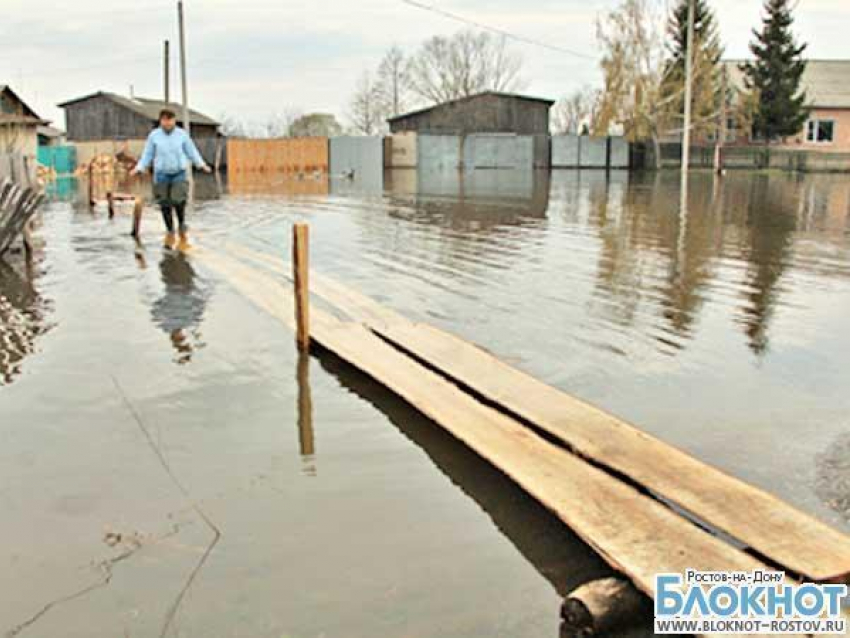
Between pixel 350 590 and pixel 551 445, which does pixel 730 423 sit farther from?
pixel 350 590

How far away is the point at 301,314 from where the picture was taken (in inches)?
254

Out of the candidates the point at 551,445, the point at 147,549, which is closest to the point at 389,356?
the point at 551,445

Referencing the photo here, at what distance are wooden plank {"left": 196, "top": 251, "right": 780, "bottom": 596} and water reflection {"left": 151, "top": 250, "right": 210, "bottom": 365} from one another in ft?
4.35

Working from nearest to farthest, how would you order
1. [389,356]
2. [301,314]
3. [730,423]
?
1. [730,423]
2. [389,356]
3. [301,314]

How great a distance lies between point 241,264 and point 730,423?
701 cm

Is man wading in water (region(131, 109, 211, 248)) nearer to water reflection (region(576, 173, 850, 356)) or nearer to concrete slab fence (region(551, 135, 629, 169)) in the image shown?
water reflection (region(576, 173, 850, 356))

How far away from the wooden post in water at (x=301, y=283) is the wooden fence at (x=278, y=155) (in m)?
37.9

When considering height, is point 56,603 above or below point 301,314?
below

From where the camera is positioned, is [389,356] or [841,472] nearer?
[841,472]

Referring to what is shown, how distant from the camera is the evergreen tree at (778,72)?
48125mm

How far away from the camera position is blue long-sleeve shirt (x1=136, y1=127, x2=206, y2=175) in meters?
11.3

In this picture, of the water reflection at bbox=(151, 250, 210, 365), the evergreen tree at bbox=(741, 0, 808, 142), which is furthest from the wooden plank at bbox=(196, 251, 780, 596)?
the evergreen tree at bbox=(741, 0, 808, 142)

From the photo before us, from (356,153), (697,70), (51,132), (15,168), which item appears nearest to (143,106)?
(51,132)

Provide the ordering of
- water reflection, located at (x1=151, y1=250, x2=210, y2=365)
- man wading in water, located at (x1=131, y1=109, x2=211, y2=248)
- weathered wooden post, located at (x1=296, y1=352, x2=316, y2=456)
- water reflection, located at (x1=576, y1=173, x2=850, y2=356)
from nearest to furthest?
weathered wooden post, located at (x1=296, y1=352, x2=316, y2=456) < water reflection, located at (x1=151, y1=250, x2=210, y2=365) < water reflection, located at (x1=576, y1=173, x2=850, y2=356) < man wading in water, located at (x1=131, y1=109, x2=211, y2=248)
